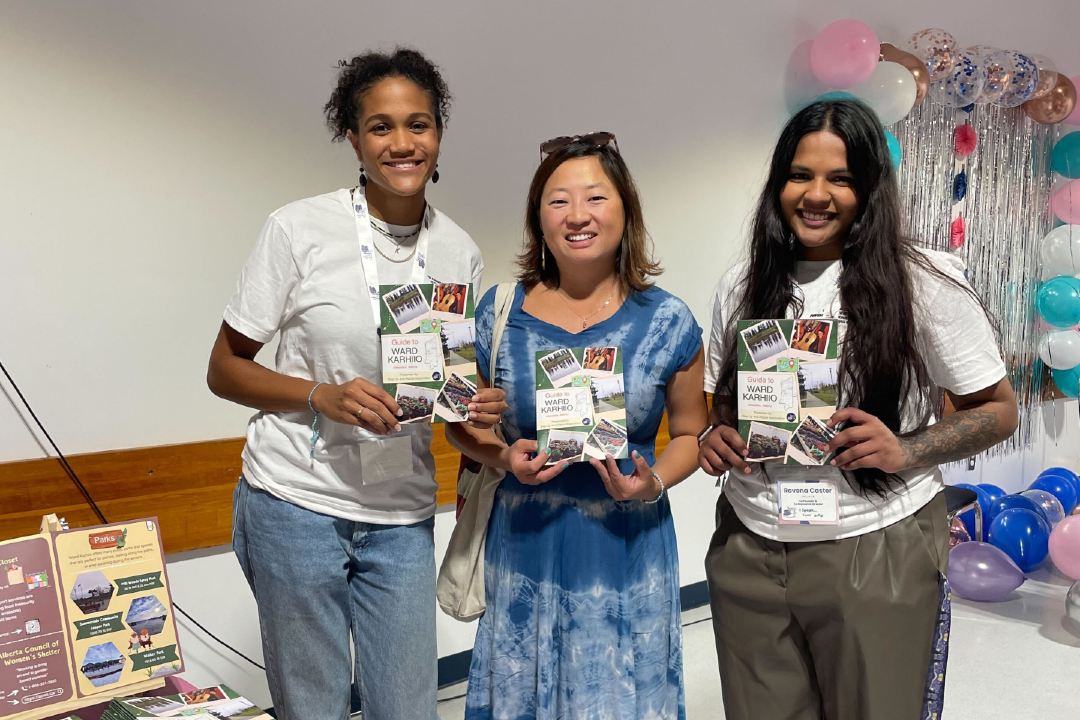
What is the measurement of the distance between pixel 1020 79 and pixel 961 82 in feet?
1.43

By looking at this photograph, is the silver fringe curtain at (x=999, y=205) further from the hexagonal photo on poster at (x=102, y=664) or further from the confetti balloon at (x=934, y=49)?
the hexagonal photo on poster at (x=102, y=664)

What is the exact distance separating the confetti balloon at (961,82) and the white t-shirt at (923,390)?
11.1 ft

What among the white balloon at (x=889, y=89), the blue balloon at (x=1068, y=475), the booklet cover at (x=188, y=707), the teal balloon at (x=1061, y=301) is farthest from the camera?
the blue balloon at (x=1068, y=475)

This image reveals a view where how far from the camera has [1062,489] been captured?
5035 mm

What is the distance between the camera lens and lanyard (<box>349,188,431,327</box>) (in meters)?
1.76

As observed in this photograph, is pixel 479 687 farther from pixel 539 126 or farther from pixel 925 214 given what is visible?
pixel 925 214

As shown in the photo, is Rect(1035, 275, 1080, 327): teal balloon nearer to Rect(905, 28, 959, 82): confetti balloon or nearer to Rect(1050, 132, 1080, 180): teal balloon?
Rect(1050, 132, 1080, 180): teal balloon

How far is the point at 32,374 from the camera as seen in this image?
97.7 inches

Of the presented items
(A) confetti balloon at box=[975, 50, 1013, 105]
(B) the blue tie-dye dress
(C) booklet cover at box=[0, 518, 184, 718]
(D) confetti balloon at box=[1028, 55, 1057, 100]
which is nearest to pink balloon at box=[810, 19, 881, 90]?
(A) confetti balloon at box=[975, 50, 1013, 105]

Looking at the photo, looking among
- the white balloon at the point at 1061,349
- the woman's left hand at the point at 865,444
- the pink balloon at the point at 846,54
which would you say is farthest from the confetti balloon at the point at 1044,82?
the woman's left hand at the point at 865,444

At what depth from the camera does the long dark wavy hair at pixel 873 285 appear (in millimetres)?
1630

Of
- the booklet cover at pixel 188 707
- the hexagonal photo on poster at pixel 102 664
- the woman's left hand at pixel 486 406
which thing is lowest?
the booklet cover at pixel 188 707

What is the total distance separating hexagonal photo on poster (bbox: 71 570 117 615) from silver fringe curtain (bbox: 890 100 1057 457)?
13.9ft

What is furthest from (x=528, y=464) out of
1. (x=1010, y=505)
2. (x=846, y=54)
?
(x=1010, y=505)
